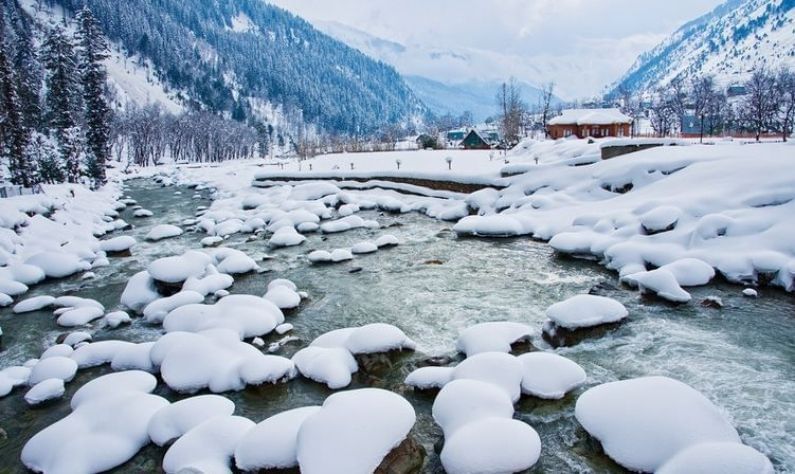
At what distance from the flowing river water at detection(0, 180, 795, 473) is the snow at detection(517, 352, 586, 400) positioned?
156 millimetres

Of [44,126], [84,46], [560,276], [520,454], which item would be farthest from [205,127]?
[520,454]

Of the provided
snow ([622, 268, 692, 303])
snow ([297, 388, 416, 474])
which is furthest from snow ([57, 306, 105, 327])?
snow ([622, 268, 692, 303])

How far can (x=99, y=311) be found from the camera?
1082 cm

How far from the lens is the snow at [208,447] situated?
533 cm

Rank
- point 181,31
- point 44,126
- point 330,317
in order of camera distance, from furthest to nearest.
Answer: point 181,31, point 44,126, point 330,317

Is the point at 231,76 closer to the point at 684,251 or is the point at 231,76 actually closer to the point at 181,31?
the point at 181,31

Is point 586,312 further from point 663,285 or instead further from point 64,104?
point 64,104

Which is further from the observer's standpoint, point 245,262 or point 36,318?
point 245,262

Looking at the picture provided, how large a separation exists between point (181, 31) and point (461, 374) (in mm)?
183705

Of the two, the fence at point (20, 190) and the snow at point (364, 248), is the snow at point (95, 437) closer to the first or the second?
the snow at point (364, 248)

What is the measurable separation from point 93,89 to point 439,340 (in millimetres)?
36430

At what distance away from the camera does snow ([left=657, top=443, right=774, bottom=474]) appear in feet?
14.4

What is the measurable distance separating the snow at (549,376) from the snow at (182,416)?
14.1 feet

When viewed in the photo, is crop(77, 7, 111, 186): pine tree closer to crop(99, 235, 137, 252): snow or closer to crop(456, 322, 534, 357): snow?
crop(99, 235, 137, 252): snow
